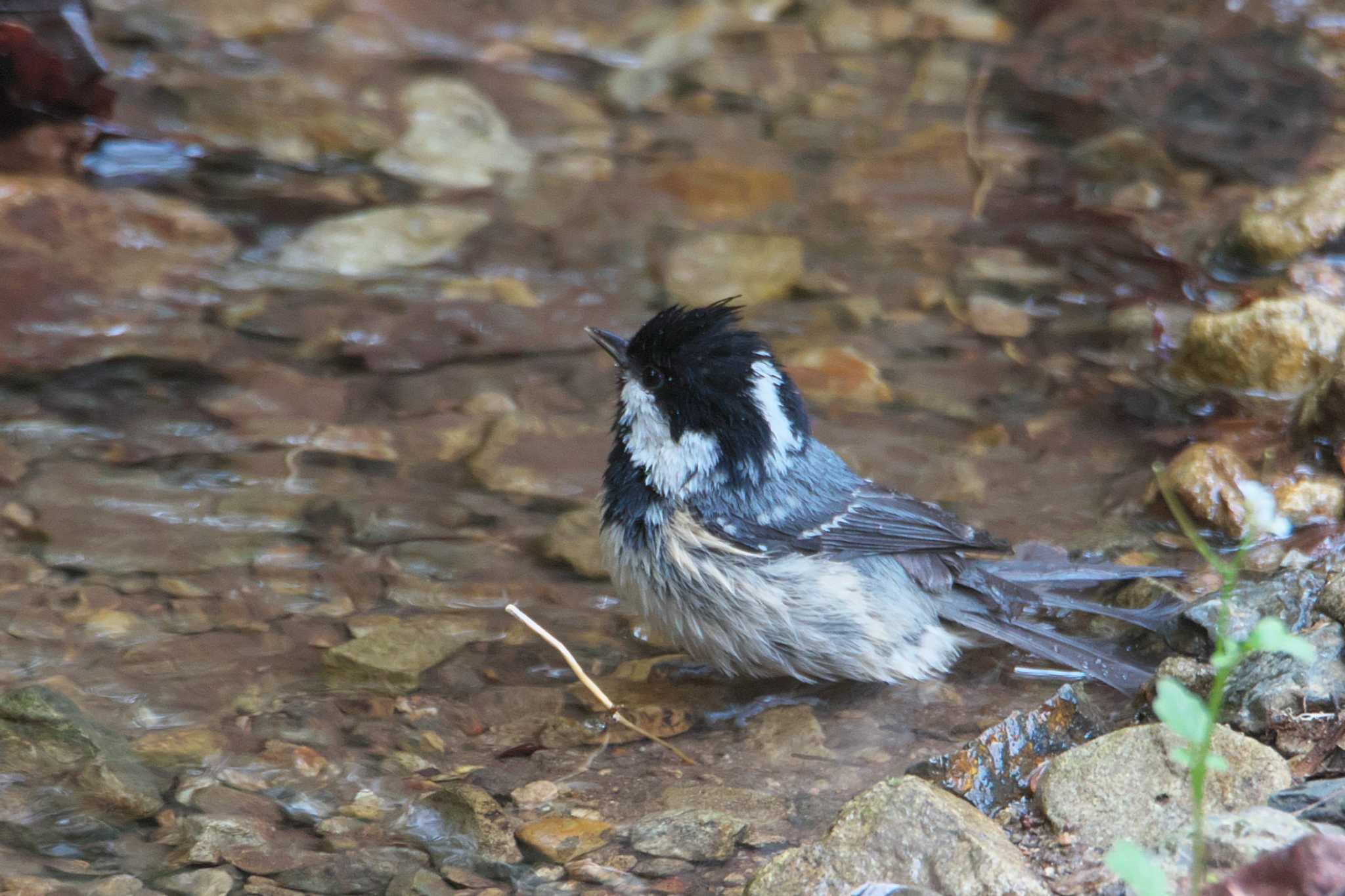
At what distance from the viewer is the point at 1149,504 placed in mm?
5195

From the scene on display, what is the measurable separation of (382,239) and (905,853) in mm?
5029

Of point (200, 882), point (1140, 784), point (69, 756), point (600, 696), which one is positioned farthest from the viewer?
point (600, 696)

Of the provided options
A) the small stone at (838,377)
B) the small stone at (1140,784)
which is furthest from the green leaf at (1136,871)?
the small stone at (838,377)

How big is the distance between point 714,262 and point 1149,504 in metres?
2.74

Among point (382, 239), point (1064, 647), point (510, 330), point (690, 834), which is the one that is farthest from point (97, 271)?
point (1064, 647)

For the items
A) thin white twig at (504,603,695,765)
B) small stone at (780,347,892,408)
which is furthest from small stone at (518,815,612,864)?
small stone at (780,347,892,408)

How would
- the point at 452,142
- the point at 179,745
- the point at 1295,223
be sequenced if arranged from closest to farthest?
the point at 179,745, the point at 1295,223, the point at 452,142

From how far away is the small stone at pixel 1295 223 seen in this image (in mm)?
6574

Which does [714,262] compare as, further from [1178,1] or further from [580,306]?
[1178,1]

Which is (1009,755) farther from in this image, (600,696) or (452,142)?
(452,142)

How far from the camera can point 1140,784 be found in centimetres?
320

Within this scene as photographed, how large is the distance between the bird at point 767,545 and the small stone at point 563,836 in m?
0.98

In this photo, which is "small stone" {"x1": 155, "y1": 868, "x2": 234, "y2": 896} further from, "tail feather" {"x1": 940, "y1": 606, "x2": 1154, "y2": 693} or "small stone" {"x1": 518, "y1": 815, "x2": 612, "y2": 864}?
"tail feather" {"x1": 940, "y1": 606, "x2": 1154, "y2": 693}

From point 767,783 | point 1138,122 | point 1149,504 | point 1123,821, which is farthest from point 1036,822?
point 1138,122
